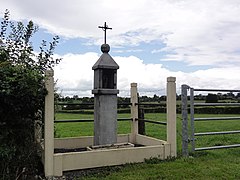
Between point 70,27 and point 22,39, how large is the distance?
3086mm

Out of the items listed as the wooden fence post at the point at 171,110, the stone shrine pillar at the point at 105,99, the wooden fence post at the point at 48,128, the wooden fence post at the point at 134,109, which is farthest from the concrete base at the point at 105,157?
the wooden fence post at the point at 134,109

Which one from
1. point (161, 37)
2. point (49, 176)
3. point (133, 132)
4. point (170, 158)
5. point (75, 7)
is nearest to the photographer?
point (49, 176)

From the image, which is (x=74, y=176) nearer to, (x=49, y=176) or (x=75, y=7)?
(x=49, y=176)

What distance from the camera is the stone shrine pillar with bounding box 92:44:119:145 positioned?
5617mm

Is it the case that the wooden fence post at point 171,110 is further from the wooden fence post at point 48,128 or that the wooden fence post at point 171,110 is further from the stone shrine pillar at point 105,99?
the wooden fence post at point 48,128

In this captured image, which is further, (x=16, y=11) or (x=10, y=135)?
(x=16, y=11)

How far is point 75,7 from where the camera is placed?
24.1ft

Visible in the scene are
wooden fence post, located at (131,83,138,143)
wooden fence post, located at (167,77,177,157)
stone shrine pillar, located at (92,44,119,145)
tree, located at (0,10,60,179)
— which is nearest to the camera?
tree, located at (0,10,60,179)

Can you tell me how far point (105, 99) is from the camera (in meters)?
5.66

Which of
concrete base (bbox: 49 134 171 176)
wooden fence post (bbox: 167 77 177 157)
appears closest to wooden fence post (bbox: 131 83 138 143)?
concrete base (bbox: 49 134 171 176)

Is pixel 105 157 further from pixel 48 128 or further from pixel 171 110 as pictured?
pixel 171 110

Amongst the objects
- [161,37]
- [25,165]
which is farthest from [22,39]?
[161,37]

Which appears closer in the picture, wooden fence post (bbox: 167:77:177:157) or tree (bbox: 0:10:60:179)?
tree (bbox: 0:10:60:179)

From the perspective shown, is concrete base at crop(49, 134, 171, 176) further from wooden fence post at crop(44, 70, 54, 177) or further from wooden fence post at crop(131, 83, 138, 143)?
wooden fence post at crop(131, 83, 138, 143)
